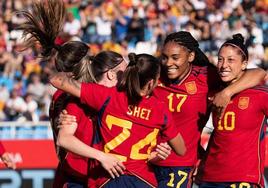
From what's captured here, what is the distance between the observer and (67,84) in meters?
6.71

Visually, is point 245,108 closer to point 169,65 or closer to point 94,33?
point 169,65

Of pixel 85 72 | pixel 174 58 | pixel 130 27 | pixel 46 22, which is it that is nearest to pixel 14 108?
pixel 130 27

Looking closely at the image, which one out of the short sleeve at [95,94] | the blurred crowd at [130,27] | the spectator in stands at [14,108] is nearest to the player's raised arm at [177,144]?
the short sleeve at [95,94]

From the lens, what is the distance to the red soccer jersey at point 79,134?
6.89m

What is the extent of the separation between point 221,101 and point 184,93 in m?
0.68

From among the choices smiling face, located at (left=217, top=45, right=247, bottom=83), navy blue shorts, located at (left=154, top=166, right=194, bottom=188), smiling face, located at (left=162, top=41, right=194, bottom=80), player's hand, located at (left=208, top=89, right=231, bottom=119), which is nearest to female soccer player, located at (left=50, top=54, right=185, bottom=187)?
player's hand, located at (left=208, top=89, right=231, bottom=119)

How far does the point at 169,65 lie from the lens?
795cm

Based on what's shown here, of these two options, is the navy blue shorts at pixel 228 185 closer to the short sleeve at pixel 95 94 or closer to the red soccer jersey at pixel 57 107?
the red soccer jersey at pixel 57 107

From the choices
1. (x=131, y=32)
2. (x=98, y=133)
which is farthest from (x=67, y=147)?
(x=131, y=32)

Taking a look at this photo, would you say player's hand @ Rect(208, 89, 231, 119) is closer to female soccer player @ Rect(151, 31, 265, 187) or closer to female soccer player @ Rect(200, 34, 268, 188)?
female soccer player @ Rect(200, 34, 268, 188)

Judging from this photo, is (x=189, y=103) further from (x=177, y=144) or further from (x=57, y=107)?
(x=57, y=107)

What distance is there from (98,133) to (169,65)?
1.50 metres

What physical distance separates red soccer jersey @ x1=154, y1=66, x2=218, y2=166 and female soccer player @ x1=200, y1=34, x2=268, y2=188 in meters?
0.41

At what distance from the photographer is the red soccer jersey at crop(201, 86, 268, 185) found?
25.1 ft
